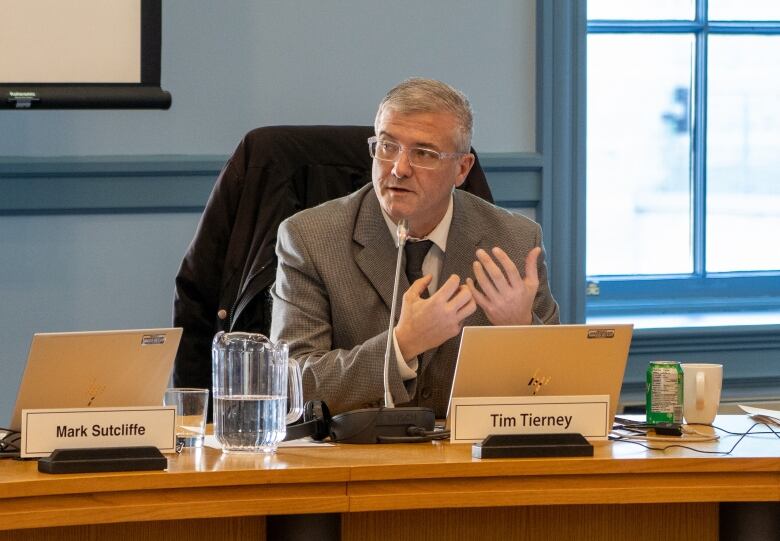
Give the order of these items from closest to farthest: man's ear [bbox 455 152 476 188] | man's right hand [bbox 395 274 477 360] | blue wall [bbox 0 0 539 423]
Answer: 1. man's right hand [bbox 395 274 477 360]
2. man's ear [bbox 455 152 476 188]
3. blue wall [bbox 0 0 539 423]

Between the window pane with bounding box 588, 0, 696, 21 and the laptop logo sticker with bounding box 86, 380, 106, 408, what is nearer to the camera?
the laptop logo sticker with bounding box 86, 380, 106, 408

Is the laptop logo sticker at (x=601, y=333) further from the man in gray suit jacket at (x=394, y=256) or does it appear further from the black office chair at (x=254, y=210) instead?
the black office chair at (x=254, y=210)

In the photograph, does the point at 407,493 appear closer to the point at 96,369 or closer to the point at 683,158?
the point at 96,369

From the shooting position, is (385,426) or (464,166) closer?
(385,426)

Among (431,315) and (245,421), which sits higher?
(431,315)

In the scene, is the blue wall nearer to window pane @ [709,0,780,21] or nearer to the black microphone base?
window pane @ [709,0,780,21]

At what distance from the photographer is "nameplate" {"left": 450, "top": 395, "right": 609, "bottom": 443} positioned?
181 cm

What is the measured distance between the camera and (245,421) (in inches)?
69.7

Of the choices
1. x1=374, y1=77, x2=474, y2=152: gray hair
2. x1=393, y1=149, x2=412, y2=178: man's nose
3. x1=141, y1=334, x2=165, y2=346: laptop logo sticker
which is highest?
x1=374, y1=77, x2=474, y2=152: gray hair

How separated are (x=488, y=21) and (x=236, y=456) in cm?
193

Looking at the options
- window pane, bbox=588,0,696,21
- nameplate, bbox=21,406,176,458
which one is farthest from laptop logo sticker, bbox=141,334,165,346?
window pane, bbox=588,0,696,21

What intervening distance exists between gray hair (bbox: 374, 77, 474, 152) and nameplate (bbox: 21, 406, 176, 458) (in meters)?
0.88

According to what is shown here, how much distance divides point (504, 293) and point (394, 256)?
303 mm

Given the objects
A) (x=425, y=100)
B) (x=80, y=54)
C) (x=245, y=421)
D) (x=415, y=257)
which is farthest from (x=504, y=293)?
(x=80, y=54)
